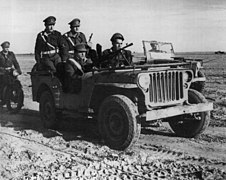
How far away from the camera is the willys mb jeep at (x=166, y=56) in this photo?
674 centimetres

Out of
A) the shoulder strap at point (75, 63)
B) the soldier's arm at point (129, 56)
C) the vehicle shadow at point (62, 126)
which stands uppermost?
the soldier's arm at point (129, 56)

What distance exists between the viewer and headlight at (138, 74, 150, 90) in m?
5.02

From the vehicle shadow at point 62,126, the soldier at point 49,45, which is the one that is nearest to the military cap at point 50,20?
the soldier at point 49,45

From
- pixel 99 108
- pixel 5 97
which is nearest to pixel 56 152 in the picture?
pixel 99 108

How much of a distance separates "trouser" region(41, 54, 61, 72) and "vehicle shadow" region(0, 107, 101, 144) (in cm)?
101

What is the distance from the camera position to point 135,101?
17.4 feet

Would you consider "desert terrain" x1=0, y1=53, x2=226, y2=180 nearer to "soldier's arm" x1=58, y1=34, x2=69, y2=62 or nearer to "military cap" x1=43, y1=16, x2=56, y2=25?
"soldier's arm" x1=58, y1=34, x2=69, y2=62

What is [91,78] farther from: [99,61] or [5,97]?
[5,97]

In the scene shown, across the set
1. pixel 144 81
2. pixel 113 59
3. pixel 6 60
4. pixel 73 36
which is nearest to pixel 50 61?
pixel 73 36

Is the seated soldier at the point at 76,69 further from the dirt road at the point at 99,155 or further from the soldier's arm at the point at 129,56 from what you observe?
the dirt road at the point at 99,155

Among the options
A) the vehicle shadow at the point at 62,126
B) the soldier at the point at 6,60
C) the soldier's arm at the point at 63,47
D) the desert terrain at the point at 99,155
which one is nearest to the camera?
the desert terrain at the point at 99,155

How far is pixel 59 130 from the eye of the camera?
6746 mm

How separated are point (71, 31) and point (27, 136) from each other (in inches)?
95.0

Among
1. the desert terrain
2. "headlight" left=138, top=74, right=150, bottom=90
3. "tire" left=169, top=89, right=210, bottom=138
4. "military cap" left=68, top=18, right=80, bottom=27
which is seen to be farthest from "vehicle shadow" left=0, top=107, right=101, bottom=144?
"military cap" left=68, top=18, right=80, bottom=27
